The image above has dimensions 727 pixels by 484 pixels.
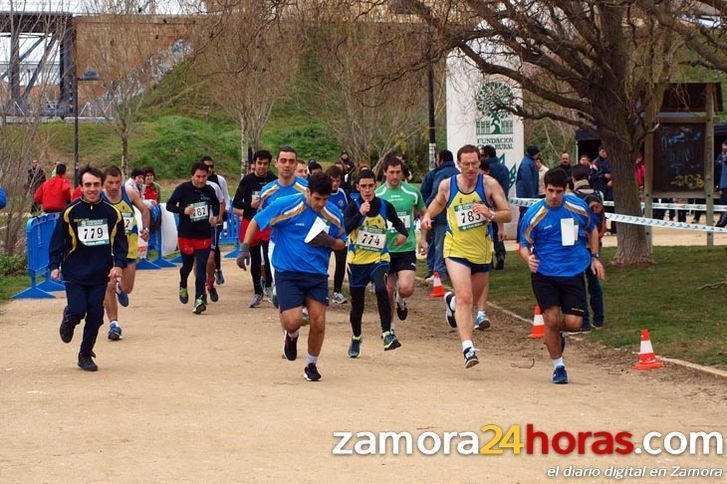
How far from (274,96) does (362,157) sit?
3984mm

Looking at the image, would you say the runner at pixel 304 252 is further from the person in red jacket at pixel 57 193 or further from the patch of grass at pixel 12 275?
the person in red jacket at pixel 57 193

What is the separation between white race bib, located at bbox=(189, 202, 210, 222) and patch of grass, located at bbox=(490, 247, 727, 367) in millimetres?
4085

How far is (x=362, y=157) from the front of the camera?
42750 mm

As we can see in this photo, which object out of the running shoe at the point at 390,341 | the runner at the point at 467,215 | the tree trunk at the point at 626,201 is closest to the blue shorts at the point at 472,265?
the runner at the point at 467,215

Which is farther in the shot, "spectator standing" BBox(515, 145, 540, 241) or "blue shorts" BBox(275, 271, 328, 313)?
"spectator standing" BBox(515, 145, 540, 241)

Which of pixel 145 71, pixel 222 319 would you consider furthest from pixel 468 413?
pixel 145 71

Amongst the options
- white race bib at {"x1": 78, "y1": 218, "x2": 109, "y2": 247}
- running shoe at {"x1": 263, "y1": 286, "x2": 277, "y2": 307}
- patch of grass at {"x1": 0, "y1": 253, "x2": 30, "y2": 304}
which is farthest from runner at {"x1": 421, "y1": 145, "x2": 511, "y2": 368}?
patch of grass at {"x1": 0, "y1": 253, "x2": 30, "y2": 304}

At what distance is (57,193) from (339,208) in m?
9.29

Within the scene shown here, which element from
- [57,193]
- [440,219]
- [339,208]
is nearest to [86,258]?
[339,208]

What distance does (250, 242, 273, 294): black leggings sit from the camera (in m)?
16.5

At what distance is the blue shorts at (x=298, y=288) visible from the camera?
1085cm

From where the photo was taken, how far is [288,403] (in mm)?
9812

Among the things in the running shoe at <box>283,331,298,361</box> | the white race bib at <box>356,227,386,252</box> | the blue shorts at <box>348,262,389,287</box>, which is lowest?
the running shoe at <box>283,331,298,361</box>

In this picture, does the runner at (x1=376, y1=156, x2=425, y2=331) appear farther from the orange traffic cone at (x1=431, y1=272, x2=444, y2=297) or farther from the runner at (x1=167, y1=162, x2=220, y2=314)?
the orange traffic cone at (x1=431, y1=272, x2=444, y2=297)
